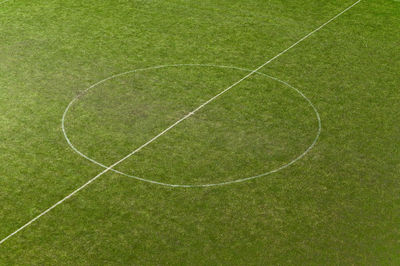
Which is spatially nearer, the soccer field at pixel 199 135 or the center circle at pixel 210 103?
the soccer field at pixel 199 135

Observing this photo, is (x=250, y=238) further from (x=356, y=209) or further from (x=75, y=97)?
(x=75, y=97)

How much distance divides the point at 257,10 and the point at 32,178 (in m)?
4.59

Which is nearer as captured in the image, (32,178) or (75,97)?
(32,178)

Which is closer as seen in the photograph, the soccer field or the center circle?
the soccer field

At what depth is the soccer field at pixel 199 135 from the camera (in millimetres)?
4805

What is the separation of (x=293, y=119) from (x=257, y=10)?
3046 millimetres

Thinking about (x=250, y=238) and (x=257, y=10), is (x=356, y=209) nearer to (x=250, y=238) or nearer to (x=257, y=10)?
(x=250, y=238)

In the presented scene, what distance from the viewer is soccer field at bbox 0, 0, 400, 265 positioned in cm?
480

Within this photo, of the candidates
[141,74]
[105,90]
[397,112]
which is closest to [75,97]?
[105,90]

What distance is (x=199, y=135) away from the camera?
607 centimetres

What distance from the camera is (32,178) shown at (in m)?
5.47

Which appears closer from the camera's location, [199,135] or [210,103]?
[199,135]

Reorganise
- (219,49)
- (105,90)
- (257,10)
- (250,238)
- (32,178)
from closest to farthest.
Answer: (250,238)
(32,178)
(105,90)
(219,49)
(257,10)

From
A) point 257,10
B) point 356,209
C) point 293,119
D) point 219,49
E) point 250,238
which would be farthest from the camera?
point 257,10
